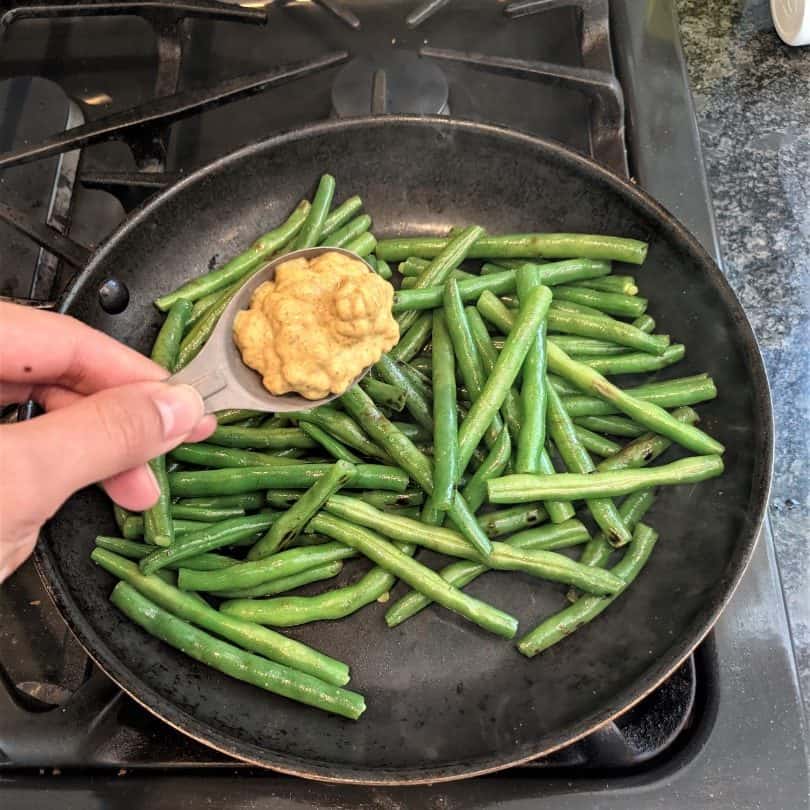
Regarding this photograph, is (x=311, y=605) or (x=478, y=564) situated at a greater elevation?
(x=478, y=564)

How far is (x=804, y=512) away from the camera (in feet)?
6.58

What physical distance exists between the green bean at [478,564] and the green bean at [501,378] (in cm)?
25

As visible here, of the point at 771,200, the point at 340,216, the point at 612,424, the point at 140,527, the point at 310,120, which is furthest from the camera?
the point at 310,120

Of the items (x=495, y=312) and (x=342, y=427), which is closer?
(x=342, y=427)

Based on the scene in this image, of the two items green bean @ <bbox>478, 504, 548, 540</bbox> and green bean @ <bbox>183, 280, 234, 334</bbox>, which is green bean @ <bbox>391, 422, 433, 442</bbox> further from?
green bean @ <bbox>183, 280, 234, 334</bbox>

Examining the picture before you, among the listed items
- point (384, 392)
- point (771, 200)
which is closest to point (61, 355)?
point (384, 392)

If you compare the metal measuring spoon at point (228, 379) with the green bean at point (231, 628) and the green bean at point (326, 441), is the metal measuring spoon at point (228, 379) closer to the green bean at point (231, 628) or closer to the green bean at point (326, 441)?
the green bean at point (326, 441)

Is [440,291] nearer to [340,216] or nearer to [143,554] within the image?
[340,216]

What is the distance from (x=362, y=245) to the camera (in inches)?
86.4

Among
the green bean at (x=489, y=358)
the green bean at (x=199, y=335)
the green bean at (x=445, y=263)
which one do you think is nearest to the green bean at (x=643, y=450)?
the green bean at (x=489, y=358)

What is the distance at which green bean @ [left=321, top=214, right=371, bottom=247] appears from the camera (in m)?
2.22

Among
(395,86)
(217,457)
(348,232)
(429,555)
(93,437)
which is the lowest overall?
(429,555)

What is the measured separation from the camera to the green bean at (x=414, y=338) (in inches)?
82.7

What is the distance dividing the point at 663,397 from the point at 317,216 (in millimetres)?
1148
